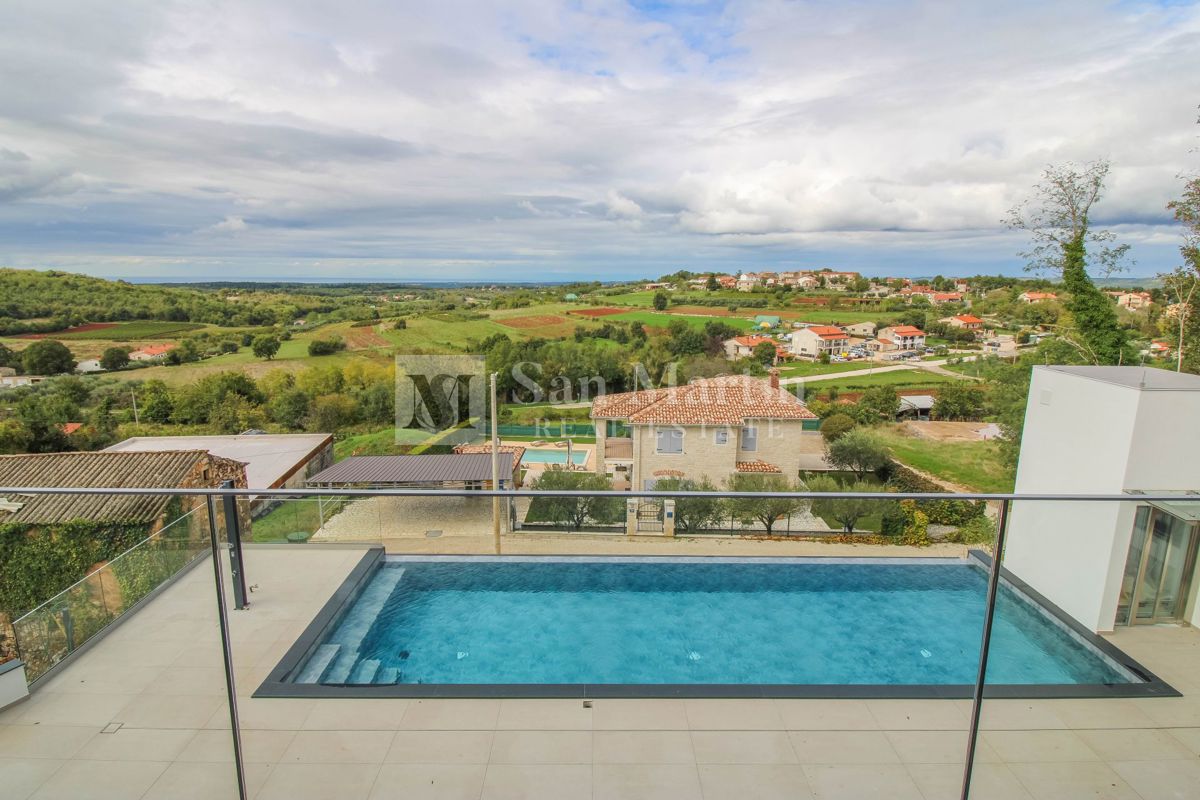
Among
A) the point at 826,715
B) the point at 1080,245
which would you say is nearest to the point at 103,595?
the point at 826,715

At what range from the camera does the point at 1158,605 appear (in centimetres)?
257

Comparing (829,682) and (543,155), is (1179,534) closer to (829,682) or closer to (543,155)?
(829,682)

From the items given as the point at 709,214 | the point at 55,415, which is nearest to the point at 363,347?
the point at 55,415

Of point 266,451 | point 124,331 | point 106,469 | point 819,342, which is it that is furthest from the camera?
point 124,331

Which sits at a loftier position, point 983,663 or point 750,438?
point 983,663

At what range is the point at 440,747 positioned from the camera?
206cm

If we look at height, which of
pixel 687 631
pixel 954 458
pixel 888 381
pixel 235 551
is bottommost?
pixel 954 458

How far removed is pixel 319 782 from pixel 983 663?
2210 mm

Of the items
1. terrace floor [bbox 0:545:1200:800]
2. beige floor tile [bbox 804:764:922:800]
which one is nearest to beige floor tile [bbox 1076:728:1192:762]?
terrace floor [bbox 0:545:1200:800]

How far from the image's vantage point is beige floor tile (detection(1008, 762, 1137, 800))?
185 centimetres

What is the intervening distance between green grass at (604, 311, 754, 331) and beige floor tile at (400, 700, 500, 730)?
46.4 m

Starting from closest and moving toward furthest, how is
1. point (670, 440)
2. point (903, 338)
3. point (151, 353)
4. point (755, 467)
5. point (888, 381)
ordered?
point (670, 440), point (755, 467), point (888, 381), point (151, 353), point (903, 338)

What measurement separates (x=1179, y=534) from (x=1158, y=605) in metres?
0.33

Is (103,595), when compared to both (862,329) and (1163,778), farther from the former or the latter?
(862,329)
